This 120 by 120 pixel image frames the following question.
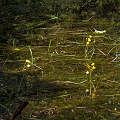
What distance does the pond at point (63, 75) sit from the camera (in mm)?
1756

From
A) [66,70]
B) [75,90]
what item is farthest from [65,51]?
[75,90]

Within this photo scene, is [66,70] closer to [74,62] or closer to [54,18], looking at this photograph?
[74,62]

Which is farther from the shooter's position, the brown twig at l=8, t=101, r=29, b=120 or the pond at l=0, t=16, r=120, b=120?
the pond at l=0, t=16, r=120, b=120

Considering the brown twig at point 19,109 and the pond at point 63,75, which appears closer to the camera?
the brown twig at point 19,109

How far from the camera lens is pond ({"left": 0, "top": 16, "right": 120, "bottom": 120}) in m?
1.76

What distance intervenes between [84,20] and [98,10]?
0.56 m

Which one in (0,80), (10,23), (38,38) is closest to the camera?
(0,80)

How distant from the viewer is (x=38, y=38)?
3.23 m

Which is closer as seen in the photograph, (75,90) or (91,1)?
(75,90)

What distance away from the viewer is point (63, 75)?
Result: 7.39ft

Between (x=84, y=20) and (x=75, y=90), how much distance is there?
2.14 meters

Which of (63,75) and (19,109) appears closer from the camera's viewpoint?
(19,109)

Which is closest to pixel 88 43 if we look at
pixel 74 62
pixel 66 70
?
pixel 74 62

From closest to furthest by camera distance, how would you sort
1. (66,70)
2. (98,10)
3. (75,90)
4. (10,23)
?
(75,90)
(66,70)
(10,23)
(98,10)
